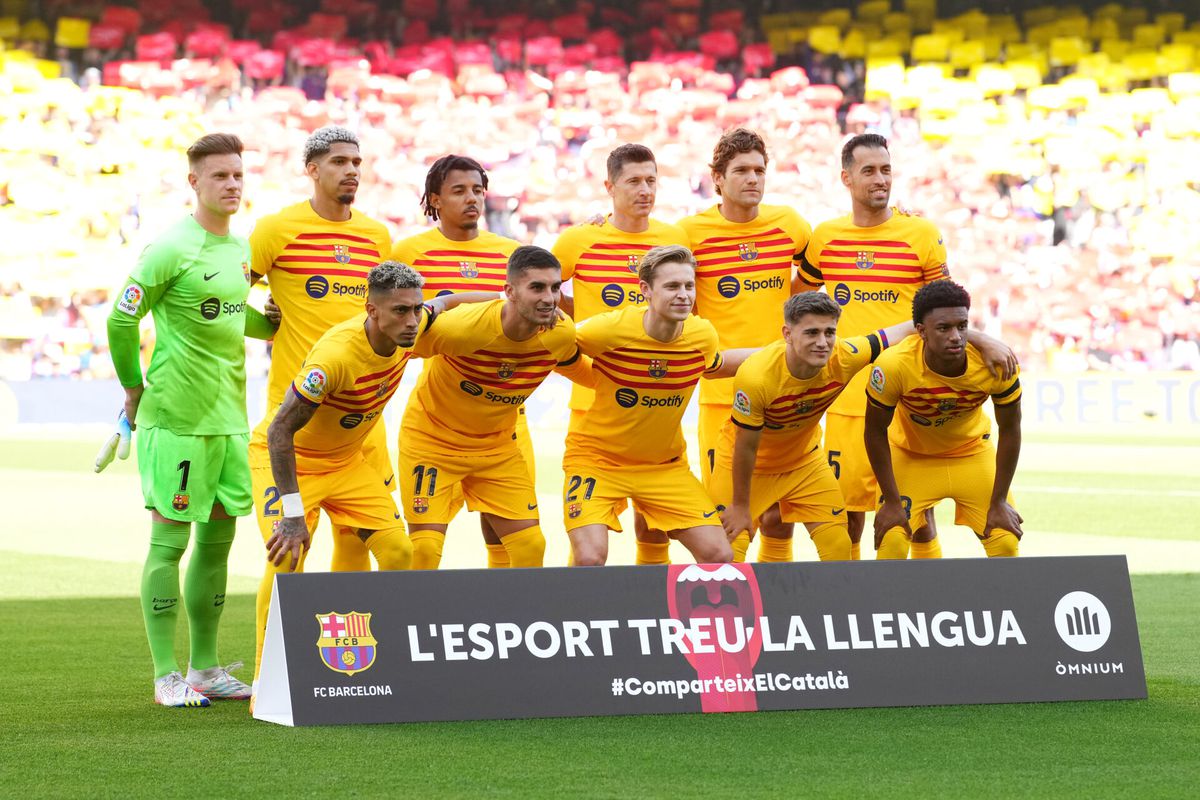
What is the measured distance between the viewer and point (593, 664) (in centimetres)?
568

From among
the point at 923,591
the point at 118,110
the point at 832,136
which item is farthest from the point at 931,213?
the point at 923,591

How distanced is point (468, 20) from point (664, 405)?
83.9 ft

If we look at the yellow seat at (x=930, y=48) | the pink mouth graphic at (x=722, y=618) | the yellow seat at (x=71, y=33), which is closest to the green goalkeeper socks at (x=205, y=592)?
the pink mouth graphic at (x=722, y=618)

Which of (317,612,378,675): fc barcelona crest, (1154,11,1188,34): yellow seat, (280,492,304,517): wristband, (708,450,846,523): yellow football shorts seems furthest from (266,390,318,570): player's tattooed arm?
(1154,11,1188,34): yellow seat

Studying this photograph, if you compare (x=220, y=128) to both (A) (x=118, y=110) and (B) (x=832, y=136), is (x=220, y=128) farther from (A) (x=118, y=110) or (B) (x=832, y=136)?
(B) (x=832, y=136)

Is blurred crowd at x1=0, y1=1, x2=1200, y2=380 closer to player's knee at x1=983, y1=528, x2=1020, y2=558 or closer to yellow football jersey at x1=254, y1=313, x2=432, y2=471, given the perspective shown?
player's knee at x1=983, y1=528, x2=1020, y2=558

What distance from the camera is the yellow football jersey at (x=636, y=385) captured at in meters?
6.89

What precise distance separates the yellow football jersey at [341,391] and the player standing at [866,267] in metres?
2.38

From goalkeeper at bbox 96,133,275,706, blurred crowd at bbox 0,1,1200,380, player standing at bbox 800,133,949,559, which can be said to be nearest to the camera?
goalkeeper at bbox 96,133,275,706

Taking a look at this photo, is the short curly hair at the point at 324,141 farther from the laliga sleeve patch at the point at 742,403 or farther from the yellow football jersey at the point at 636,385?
the laliga sleeve patch at the point at 742,403

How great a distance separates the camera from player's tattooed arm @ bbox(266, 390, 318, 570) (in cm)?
589

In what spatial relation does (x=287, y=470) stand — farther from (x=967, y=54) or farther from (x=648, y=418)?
(x=967, y=54)

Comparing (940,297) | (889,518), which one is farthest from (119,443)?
(940,297)

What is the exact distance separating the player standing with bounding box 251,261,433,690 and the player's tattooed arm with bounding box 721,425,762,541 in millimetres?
1500
